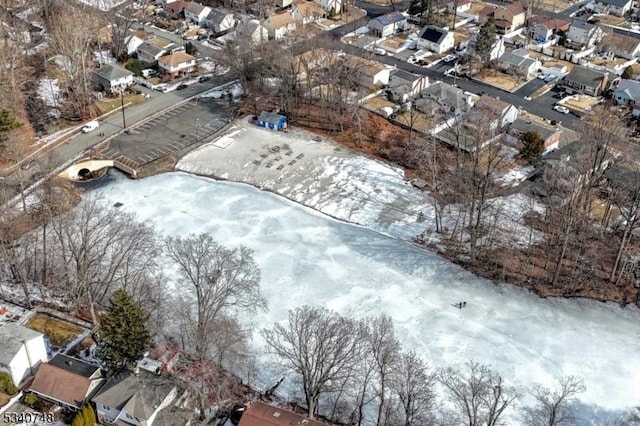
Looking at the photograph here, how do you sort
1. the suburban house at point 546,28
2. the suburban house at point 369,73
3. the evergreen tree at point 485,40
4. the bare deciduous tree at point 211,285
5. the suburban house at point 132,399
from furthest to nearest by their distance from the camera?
the suburban house at point 546,28 < the evergreen tree at point 485,40 < the suburban house at point 369,73 < the bare deciduous tree at point 211,285 < the suburban house at point 132,399

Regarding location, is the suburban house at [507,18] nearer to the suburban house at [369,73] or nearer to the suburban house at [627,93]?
the suburban house at [627,93]

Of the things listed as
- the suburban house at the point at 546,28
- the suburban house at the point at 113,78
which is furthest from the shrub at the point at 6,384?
the suburban house at the point at 546,28

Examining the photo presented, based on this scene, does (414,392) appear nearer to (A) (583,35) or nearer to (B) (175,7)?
(A) (583,35)

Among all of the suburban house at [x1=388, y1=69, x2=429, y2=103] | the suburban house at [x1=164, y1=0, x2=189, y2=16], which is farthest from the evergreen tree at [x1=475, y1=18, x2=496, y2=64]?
the suburban house at [x1=164, y1=0, x2=189, y2=16]

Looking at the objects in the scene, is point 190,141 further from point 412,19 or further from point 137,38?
point 412,19

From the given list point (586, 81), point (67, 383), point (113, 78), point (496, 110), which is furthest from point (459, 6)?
point (67, 383)

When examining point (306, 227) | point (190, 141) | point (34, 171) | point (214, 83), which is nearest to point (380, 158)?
point (306, 227)
